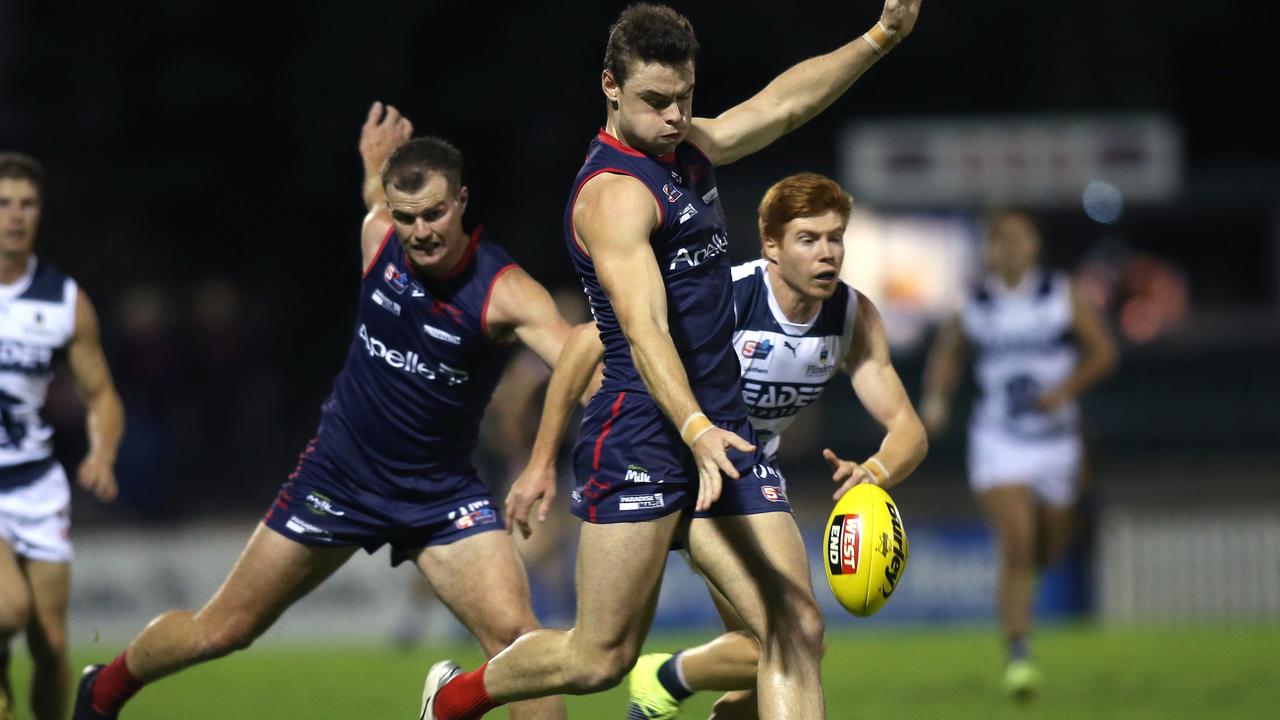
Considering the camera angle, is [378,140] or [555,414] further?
[378,140]

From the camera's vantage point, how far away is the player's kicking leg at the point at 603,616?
593cm

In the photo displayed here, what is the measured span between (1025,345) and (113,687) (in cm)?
628

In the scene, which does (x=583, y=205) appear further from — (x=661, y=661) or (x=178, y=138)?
(x=178, y=138)

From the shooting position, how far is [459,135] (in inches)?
883

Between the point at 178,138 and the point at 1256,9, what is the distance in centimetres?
1457

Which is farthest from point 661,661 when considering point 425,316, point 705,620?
point 705,620

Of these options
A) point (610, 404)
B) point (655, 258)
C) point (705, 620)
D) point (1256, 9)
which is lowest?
point (705, 620)

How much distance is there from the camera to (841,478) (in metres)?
6.11

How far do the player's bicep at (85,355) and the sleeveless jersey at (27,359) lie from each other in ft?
0.12

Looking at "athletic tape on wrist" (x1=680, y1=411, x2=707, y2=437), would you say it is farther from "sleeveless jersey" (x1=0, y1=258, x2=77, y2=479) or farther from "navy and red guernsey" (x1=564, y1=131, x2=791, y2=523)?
"sleeveless jersey" (x1=0, y1=258, x2=77, y2=479)

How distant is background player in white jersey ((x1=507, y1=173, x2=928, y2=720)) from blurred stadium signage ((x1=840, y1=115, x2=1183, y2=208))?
10593 millimetres

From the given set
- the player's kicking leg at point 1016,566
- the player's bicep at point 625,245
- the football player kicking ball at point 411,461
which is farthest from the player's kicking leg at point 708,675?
the player's kicking leg at point 1016,566

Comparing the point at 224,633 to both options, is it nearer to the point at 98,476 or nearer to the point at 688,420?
the point at 98,476

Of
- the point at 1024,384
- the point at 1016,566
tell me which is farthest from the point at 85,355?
the point at 1024,384
